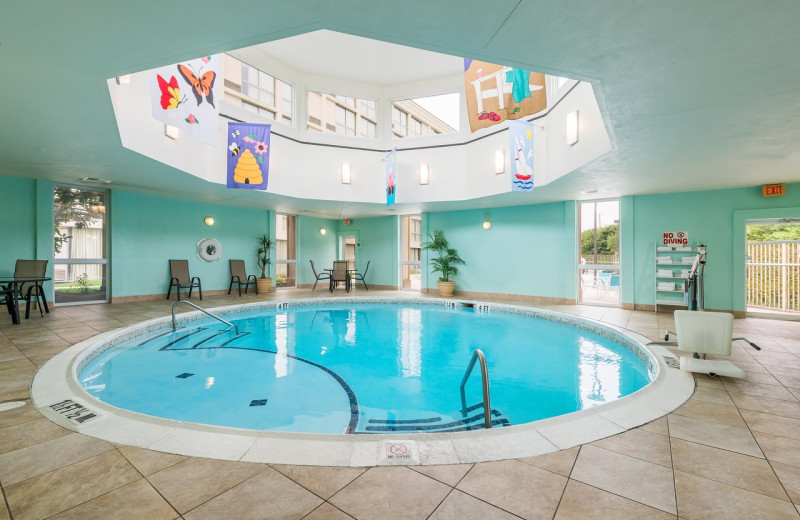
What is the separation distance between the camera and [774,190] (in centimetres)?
647

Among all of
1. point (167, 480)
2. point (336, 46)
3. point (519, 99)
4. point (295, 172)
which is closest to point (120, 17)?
point (167, 480)

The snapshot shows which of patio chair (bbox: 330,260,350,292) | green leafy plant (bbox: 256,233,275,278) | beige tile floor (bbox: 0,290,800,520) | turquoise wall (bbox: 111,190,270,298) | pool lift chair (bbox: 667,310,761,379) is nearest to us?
beige tile floor (bbox: 0,290,800,520)

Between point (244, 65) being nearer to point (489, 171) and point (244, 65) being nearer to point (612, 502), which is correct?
point (489, 171)

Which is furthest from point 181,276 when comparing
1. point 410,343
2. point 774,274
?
point 774,274

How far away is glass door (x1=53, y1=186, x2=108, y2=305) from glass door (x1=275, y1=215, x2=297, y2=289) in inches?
190

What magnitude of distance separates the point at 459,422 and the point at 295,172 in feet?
26.6

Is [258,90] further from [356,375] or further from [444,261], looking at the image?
[356,375]

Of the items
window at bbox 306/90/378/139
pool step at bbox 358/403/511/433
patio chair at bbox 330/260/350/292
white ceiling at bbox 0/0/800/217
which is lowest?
pool step at bbox 358/403/511/433

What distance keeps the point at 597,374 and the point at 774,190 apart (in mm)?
5891

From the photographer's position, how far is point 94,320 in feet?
19.4

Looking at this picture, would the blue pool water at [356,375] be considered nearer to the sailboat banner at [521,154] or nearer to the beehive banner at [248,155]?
the sailboat banner at [521,154]

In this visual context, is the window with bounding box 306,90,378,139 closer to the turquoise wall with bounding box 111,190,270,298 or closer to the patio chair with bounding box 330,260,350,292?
the turquoise wall with bounding box 111,190,270,298

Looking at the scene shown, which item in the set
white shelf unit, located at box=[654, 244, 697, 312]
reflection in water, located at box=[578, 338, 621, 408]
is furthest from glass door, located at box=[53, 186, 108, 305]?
white shelf unit, located at box=[654, 244, 697, 312]

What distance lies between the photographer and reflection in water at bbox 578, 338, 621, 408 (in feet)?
11.8
